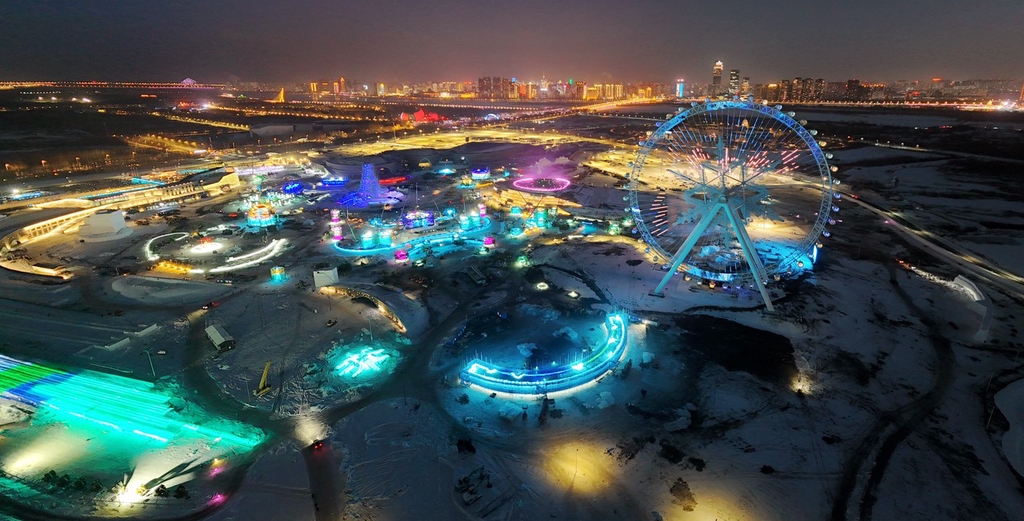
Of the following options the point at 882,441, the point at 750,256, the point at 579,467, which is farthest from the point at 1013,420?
the point at 579,467

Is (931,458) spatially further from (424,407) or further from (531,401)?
(424,407)

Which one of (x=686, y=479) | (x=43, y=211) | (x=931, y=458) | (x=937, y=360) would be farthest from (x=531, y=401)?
(x=43, y=211)

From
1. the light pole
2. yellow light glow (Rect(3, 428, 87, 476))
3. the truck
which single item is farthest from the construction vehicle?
yellow light glow (Rect(3, 428, 87, 476))

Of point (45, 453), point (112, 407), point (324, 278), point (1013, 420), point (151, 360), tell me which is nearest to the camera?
point (45, 453)

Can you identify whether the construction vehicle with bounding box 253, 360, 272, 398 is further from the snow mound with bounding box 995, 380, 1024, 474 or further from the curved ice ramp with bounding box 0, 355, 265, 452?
the snow mound with bounding box 995, 380, 1024, 474

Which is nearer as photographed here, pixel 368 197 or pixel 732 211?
pixel 732 211

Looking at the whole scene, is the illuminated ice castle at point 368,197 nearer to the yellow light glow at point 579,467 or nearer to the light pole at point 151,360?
the light pole at point 151,360

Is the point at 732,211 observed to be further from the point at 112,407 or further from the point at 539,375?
the point at 112,407
